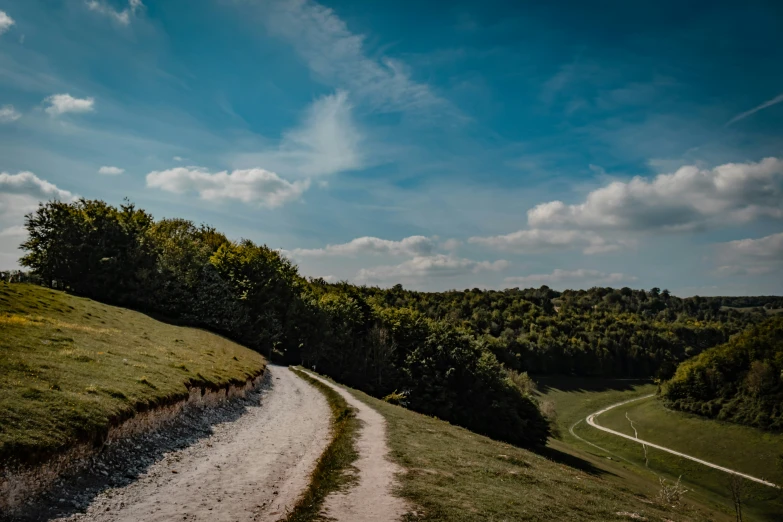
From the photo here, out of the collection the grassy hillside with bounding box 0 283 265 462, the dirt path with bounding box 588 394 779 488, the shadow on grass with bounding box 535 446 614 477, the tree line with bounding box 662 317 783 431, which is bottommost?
the dirt path with bounding box 588 394 779 488

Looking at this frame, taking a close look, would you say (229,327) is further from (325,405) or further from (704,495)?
(704,495)

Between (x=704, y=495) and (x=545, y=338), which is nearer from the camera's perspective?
(x=704, y=495)

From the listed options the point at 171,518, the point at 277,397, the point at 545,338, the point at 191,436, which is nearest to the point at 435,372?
the point at 277,397

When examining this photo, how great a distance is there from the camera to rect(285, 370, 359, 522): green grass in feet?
42.4

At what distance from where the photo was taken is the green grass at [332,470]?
12934mm

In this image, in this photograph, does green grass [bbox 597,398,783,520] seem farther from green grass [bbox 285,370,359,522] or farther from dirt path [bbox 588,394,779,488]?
green grass [bbox 285,370,359,522]

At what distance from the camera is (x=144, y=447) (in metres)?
19.1

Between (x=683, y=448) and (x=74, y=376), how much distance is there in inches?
5115

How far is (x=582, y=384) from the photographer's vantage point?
579 feet

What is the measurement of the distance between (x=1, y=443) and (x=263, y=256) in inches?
2848

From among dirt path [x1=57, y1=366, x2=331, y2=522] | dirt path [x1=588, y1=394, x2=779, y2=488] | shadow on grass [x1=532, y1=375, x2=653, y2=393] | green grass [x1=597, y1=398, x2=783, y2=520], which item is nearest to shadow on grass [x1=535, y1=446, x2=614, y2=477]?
dirt path [x1=588, y1=394, x2=779, y2=488]

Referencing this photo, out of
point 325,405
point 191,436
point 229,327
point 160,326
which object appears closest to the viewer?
point 191,436

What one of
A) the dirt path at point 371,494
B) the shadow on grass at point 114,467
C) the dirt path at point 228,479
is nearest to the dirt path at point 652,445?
the dirt path at point 371,494

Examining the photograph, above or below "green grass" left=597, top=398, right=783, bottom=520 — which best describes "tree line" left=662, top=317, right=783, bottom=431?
above
